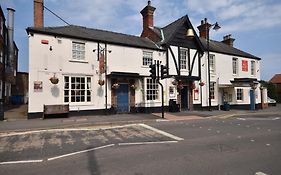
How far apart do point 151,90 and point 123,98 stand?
2682mm

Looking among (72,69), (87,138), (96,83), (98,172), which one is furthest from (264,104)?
(98,172)

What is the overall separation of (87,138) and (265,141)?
675 cm

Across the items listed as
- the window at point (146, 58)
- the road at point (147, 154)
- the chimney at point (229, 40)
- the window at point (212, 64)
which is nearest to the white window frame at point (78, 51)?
the window at point (146, 58)

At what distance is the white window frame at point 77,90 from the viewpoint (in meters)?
15.1

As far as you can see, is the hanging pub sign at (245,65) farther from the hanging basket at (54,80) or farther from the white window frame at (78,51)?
the hanging basket at (54,80)

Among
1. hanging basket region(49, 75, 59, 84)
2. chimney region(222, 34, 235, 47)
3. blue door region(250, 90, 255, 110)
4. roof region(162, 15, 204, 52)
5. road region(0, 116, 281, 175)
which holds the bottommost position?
road region(0, 116, 281, 175)

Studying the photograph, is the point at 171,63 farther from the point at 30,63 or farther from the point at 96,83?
the point at 30,63

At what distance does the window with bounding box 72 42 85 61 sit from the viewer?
15.6 metres

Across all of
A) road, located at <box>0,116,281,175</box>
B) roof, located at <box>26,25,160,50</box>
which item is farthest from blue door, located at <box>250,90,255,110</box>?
road, located at <box>0,116,281,175</box>

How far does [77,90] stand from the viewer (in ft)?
50.8

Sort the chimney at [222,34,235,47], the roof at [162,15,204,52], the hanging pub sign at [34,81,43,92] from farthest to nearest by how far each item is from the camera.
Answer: the chimney at [222,34,235,47] → the roof at [162,15,204,52] → the hanging pub sign at [34,81,43,92]

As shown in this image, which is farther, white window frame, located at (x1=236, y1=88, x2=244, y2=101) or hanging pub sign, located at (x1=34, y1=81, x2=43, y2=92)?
white window frame, located at (x1=236, y1=88, x2=244, y2=101)

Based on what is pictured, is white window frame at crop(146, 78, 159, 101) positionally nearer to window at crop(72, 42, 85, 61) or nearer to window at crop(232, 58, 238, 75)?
window at crop(72, 42, 85, 61)

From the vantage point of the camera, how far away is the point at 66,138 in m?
8.59
